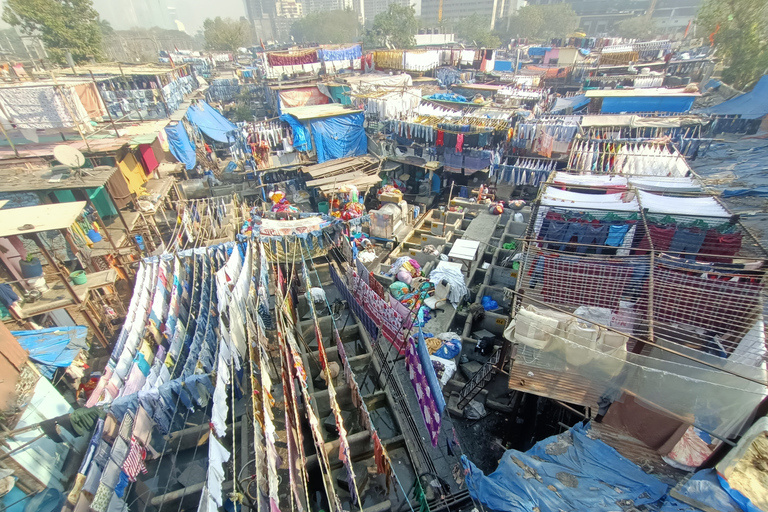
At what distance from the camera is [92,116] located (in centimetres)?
2662

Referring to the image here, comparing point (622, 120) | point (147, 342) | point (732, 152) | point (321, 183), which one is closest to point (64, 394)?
point (147, 342)

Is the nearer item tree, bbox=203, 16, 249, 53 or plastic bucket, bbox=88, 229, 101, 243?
plastic bucket, bbox=88, 229, 101, 243

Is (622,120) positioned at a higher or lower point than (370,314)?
higher

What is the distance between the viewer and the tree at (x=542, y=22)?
108 metres

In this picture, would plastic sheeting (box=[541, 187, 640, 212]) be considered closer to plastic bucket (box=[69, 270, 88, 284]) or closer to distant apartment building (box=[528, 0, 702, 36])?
plastic bucket (box=[69, 270, 88, 284])

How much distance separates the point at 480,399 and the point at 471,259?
7.83 m

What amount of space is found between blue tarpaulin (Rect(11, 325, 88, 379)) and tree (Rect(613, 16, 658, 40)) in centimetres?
14491

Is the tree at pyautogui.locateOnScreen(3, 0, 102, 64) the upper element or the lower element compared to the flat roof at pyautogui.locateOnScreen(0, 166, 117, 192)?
upper

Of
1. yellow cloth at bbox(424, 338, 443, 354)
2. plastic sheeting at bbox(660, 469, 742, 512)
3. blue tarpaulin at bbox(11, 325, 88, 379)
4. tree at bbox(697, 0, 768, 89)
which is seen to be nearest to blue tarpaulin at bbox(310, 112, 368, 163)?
yellow cloth at bbox(424, 338, 443, 354)

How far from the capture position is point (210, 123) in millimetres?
41156

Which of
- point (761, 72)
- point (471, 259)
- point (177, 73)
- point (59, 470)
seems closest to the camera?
point (59, 470)

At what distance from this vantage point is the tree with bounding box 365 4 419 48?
8544 centimetres

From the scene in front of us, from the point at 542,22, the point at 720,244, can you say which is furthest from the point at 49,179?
the point at 542,22

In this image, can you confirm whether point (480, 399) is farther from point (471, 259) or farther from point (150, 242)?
point (150, 242)
